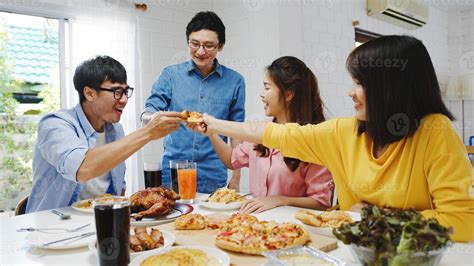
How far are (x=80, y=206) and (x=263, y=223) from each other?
919 mm

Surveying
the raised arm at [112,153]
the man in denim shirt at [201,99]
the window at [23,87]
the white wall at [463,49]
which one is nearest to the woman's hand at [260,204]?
the raised arm at [112,153]

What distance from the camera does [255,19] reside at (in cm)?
372

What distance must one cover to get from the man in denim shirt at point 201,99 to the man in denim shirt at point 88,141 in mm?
465

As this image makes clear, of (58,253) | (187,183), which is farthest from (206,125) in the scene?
(58,253)

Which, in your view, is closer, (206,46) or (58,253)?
(58,253)

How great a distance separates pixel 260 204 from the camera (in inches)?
64.9

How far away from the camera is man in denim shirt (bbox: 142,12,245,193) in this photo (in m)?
2.61

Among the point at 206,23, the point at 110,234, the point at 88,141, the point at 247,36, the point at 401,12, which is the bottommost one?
the point at 110,234

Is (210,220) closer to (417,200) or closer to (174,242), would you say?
(174,242)

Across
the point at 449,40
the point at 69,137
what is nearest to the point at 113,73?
the point at 69,137

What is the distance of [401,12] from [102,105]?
400 cm

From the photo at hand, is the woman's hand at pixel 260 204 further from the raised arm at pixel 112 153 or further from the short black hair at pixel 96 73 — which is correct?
the short black hair at pixel 96 73

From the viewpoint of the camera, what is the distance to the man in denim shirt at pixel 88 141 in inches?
69.0

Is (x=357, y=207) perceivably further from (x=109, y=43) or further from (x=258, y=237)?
(x=109, y=43)
